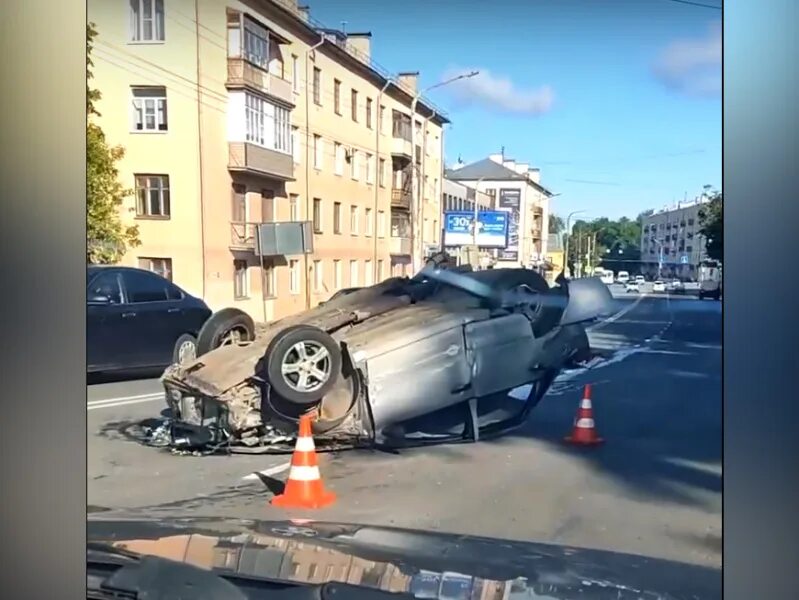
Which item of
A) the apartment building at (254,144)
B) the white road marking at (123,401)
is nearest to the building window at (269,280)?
the apartment building at (254,144)

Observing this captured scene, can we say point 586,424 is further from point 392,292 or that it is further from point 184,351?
point 184,351

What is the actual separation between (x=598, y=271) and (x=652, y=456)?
0.54 metres

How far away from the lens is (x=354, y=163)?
2346 mm

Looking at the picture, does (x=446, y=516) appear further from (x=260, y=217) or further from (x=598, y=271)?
(x=260, y=217)

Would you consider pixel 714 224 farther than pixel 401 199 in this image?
No

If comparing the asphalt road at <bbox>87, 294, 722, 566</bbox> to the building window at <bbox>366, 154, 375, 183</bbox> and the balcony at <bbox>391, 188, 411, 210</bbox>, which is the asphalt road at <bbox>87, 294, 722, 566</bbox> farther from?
the building window at <bbox>366, 154, 375, 183</bbox>

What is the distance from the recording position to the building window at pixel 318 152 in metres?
2.33

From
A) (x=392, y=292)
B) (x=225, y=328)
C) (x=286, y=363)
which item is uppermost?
(x=392, y=292)

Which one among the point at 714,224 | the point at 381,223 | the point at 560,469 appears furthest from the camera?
the point at 381,223

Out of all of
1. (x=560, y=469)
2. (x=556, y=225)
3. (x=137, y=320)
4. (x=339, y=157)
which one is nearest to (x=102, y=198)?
(x=137, y=320)

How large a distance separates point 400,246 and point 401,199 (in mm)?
148

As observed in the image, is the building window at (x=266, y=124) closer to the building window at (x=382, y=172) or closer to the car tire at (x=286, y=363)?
the building window at (x=382, y=172)

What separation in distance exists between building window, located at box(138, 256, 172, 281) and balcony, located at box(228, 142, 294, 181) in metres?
0.34

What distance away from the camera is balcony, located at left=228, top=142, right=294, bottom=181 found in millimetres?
2297
